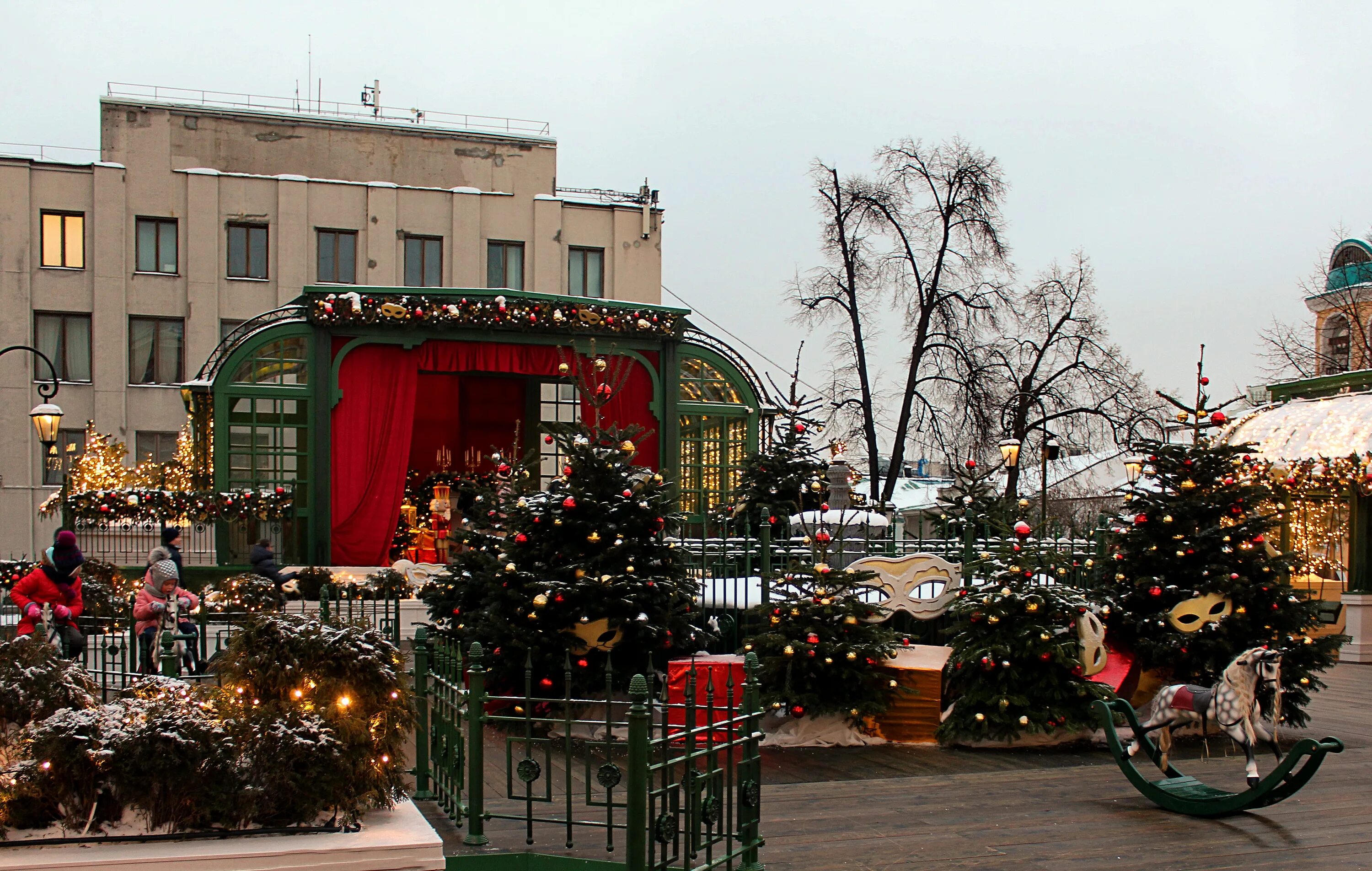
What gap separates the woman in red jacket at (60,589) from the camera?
39.4ft

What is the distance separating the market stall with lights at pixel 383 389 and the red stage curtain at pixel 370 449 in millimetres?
21

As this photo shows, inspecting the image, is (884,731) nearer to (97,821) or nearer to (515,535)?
(515,535)

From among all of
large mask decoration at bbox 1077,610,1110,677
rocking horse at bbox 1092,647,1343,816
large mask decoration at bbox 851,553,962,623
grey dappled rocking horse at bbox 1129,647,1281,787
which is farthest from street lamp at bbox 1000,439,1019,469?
grey dappled rocking horse at bbox 1129,647,1281,787

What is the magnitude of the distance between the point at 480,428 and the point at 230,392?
335 inches

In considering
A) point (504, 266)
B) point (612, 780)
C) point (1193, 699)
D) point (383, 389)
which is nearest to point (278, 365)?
point (383, 389)

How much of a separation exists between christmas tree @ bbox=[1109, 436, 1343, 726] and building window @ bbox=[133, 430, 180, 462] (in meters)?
26.3

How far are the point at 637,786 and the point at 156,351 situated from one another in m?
30.0

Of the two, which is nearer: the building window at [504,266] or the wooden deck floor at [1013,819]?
the wooden deck floor at [1013,819]

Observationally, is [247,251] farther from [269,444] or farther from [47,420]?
[47,420]

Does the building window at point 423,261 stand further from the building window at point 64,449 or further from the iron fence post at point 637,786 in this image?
the iron fence post at point 637,786

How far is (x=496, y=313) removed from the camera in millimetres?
21344

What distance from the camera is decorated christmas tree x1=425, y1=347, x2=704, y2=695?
11016 mm

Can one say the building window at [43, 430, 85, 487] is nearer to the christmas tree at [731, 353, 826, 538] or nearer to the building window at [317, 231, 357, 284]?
the building window at [317, 231, 357, 284]

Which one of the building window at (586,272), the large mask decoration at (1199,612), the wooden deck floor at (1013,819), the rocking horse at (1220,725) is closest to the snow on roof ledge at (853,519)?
the large mask decoration at (1199,612)
